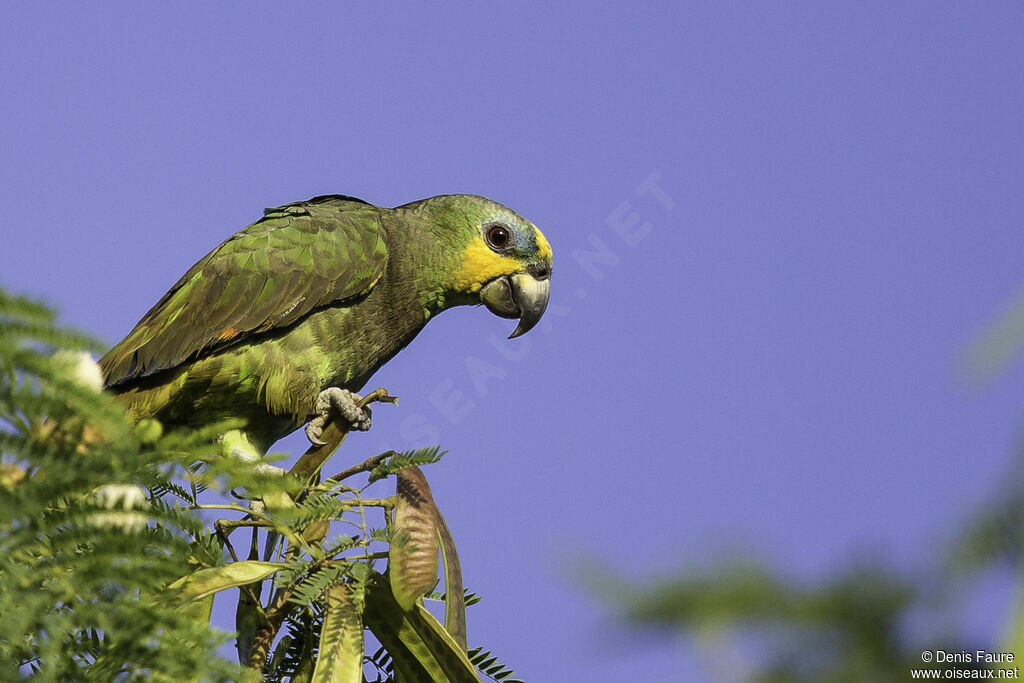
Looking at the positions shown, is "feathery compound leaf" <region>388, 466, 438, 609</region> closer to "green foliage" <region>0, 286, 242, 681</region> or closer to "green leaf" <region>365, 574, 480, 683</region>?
"green leaf" <region>365, 574, 480, 683</region>

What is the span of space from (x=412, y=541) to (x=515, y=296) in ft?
10.1

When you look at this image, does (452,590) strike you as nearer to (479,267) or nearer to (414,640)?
(414,640)

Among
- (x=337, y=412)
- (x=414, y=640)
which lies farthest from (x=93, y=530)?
(x=337, y=412)

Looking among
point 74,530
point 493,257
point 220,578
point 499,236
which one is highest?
point 499,236

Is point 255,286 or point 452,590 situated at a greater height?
point 255,286

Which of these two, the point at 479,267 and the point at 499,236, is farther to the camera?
the point at 499,236

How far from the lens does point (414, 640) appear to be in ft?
9.43

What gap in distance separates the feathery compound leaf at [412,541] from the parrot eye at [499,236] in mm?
2883

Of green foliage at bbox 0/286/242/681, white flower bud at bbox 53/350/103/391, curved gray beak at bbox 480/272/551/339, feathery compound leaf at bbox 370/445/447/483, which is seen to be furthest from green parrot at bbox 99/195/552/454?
white flower bud at bbox 53/350/103/391

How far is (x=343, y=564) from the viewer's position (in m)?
2.81

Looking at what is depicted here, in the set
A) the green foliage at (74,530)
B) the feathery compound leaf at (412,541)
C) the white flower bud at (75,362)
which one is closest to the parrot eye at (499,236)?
the feathery compound leaf at (412,541)

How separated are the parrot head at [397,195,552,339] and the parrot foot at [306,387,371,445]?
1.09 meters

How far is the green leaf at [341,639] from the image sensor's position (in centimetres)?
269

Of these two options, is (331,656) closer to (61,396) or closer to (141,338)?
A: (61,396)
